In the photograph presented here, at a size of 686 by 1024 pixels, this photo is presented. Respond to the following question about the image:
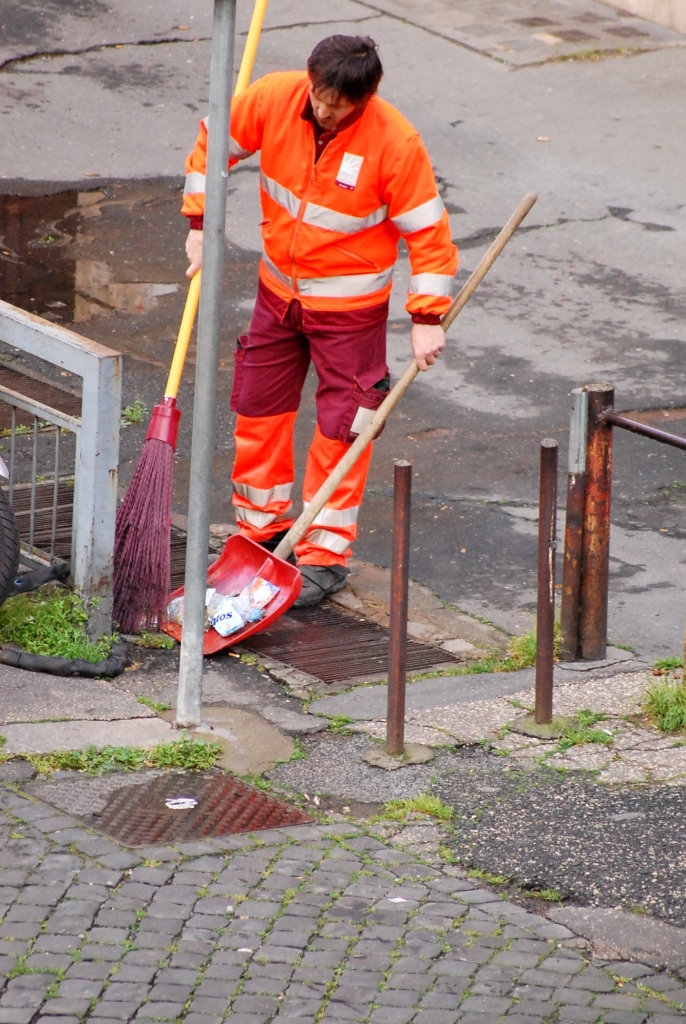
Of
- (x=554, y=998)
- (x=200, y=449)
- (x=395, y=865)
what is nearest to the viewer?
(x=554, y=998)

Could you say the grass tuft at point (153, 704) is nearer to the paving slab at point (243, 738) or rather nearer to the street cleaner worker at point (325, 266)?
the paving slab at point (243, 738)

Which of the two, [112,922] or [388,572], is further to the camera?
[388,572]

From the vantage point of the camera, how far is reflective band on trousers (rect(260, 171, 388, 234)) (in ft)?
17.6

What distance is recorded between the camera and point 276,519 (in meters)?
5.93

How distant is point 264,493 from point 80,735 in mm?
1568

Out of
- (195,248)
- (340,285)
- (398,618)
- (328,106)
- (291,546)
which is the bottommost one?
(291,546)

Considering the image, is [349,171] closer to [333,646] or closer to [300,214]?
[300,214]

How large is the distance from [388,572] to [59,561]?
4.52 feet

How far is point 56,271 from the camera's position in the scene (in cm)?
902

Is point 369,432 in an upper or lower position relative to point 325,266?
lower

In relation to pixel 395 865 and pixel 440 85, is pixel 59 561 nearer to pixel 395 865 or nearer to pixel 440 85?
pixel 395 865

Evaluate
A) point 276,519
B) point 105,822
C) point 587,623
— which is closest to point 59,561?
point 276,519

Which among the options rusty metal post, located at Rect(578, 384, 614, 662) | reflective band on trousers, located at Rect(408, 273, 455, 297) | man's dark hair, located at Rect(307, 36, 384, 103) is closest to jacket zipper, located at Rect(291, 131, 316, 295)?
man's dark hair, located at Rect(307, 36, 384, 103)

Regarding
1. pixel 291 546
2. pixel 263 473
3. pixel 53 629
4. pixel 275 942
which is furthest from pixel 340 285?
pixel 275 942
